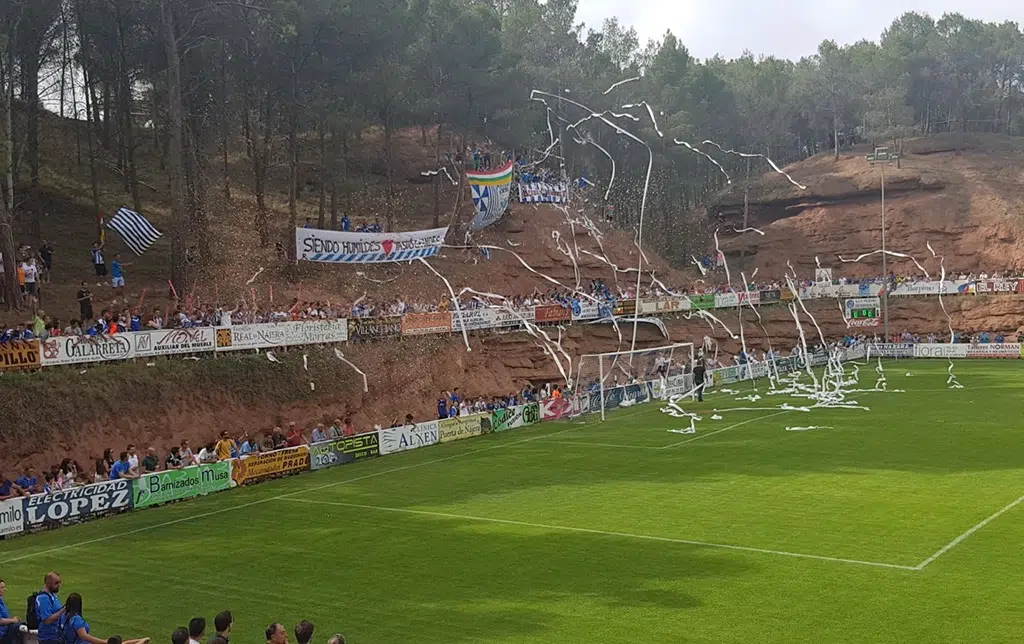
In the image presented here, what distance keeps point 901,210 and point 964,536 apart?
77.7 meters

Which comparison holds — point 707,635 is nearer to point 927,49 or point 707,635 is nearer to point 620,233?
point 620,233

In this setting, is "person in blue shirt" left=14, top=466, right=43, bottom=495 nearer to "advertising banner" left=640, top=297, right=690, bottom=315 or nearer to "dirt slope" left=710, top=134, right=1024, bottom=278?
"advertising banner" left=640, top=297, right=690, bottom=315

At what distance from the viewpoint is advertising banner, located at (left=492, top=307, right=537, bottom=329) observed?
4888cm

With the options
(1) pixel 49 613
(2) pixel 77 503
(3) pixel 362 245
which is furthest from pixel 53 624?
(3) pixel 362 245

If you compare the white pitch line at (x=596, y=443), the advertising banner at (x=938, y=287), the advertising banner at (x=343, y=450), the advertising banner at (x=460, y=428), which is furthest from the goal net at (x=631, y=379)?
the advertising banner at (x=938, y=287)

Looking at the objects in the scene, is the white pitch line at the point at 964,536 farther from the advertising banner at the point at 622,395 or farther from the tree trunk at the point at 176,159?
the tree trunk at the point at 176,159

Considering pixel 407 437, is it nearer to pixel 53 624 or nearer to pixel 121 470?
pixel 121 470

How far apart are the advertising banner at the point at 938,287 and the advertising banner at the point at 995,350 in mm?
8800

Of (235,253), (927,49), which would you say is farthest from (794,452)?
(927,49)

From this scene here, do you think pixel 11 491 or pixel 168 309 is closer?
pixel 11 491

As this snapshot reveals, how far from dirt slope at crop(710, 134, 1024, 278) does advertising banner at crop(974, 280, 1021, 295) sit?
1356 centimetres

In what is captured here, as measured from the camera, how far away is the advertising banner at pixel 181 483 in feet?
85.5

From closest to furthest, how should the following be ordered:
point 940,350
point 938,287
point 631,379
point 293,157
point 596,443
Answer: point 596,443
point 631,379
point 293,157
point 940,350
point 938,287

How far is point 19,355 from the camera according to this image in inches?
1123
